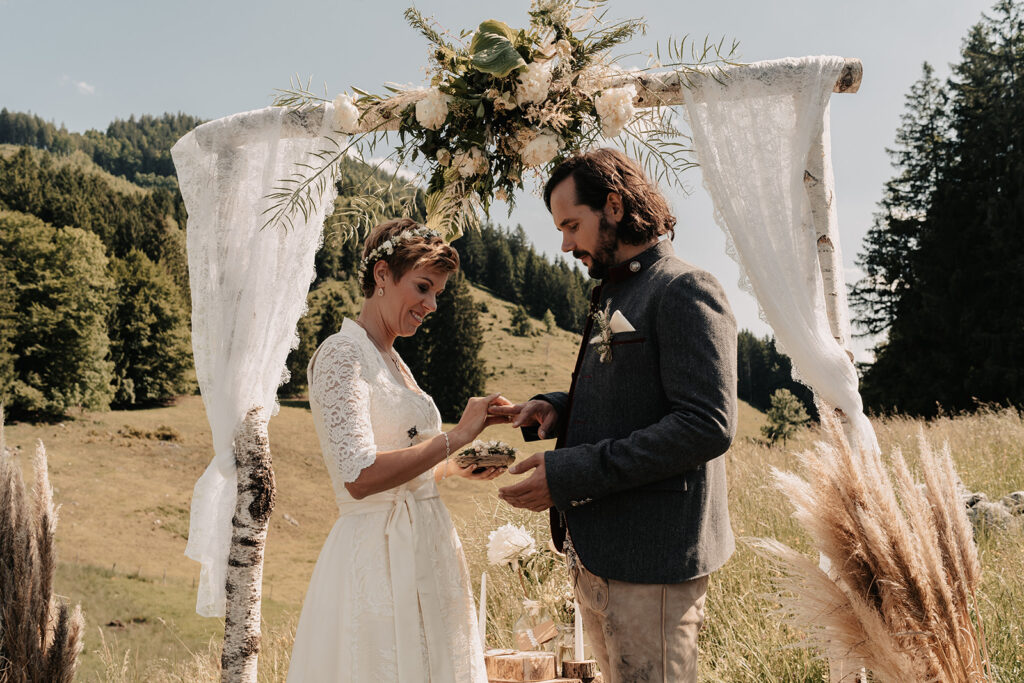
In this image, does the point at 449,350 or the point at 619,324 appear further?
the point at 449,350

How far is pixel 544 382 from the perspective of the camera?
163 feet

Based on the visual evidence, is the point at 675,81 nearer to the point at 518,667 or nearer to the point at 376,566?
the point at 376,566

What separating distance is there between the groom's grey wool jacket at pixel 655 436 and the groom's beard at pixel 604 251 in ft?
0.20

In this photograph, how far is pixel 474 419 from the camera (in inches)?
97.7

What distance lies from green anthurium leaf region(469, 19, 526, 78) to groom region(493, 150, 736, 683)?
0.82 meters

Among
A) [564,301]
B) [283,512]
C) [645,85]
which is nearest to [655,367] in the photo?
[645,85]

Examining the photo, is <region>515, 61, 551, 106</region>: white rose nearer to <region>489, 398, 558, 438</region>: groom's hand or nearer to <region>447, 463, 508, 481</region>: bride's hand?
<region>489, 398, 558, 438</region>: groom's hand

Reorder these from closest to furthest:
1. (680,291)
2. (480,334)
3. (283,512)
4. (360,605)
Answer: (680,291), (360,605), (283,512), (480,334)

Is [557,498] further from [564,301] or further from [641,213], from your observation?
[564,301]

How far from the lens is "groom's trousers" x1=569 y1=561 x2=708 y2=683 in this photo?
1955mm

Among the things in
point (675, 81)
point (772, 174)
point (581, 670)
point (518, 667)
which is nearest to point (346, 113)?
point (675, 81)

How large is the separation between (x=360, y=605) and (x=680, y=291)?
149 centimetres

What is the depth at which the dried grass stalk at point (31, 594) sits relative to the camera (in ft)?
11.3

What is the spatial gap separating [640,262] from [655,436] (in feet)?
1.91
